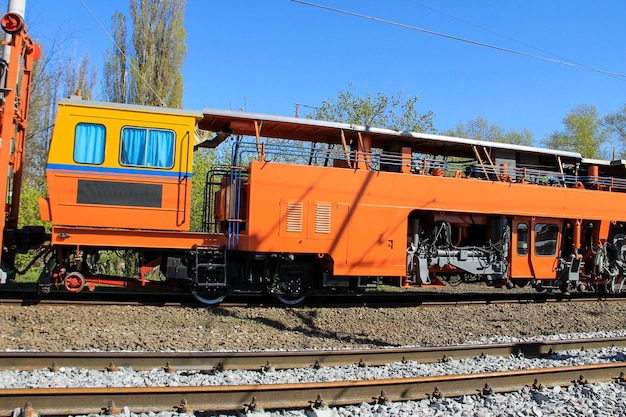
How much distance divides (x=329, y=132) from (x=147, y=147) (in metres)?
3.72

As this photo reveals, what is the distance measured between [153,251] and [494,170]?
288 inches

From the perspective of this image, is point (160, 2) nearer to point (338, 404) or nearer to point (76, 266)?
point (76, 266)

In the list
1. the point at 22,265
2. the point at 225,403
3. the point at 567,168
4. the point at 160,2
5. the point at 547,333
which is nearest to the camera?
the point at 225,403

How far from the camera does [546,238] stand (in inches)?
460

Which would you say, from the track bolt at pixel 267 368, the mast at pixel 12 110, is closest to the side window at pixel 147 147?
the mast at pixel 12 110

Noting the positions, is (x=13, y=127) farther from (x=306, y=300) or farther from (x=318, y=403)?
(x=318, y=403)

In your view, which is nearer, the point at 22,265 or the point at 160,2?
the point at 22,265

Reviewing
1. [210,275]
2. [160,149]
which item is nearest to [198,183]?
[160,149]

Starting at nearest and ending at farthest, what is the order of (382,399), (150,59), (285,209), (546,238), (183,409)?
1. (183,409)
2. (382,399)
3. (285,209)
4. (546,238)
5. (150,59)

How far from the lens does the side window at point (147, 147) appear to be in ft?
29.9

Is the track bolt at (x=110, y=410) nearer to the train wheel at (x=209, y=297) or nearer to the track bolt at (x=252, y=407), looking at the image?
the track bolt at (x=252, y=407)

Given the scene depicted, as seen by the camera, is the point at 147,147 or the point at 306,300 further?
the point at 306,300

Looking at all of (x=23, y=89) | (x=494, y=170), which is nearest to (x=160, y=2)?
(x=23, y=89)

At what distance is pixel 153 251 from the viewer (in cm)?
941
